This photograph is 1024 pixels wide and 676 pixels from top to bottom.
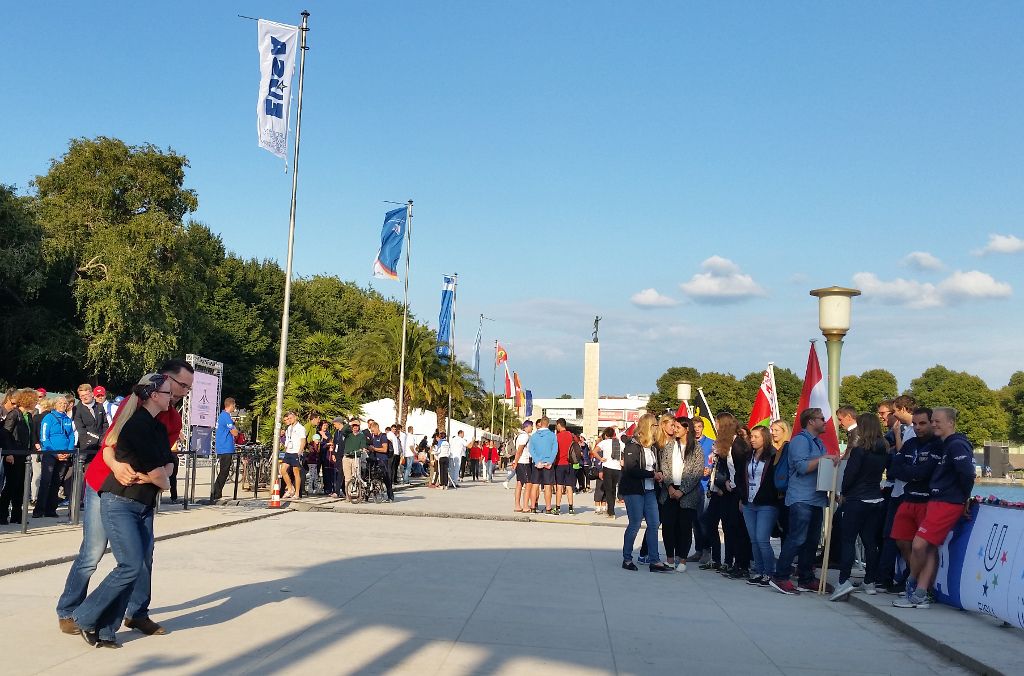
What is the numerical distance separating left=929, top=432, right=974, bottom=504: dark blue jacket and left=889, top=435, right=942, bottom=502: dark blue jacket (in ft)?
0.26

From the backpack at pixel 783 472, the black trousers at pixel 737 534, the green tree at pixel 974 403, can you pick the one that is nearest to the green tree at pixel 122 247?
the black trousers at pixel 737 534

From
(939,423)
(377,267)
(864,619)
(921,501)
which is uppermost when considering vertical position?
(377,267)

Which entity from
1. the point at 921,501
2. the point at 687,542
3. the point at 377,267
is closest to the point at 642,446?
the point at 687,542

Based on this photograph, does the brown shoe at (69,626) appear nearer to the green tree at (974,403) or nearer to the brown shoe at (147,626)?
the brown shoe at (147,626)

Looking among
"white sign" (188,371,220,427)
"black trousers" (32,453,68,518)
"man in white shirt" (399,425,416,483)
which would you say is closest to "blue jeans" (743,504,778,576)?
"black trousers" (32,453,68,518)

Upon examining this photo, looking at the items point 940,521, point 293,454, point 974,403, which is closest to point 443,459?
point 293,454

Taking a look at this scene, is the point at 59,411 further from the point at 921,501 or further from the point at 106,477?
the point at 921,501

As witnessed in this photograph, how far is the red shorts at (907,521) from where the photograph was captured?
1024 cm

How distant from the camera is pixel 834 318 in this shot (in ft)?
48.3

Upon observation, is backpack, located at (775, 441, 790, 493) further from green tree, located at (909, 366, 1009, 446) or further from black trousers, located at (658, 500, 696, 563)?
green tree, located at (909, 366, 1009, 446)

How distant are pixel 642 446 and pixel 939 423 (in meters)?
3.84

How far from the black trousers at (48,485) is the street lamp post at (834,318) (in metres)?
11.4

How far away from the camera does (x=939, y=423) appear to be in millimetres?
9828

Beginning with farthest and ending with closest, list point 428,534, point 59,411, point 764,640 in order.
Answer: point 428,534
point 59,411
point 764,640
